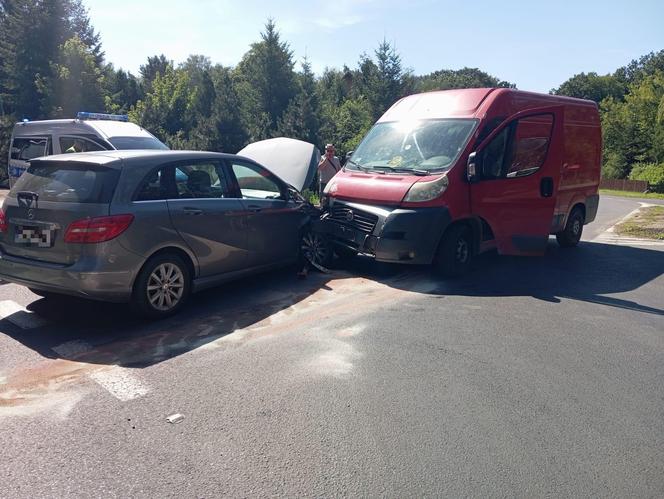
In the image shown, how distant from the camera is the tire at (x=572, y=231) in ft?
33.3

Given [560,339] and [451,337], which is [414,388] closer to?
[451,337]

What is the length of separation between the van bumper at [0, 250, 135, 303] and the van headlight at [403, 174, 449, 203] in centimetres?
355

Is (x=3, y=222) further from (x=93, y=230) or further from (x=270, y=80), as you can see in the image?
(x=270, y=80)

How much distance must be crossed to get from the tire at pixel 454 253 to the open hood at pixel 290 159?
4301 millimetres

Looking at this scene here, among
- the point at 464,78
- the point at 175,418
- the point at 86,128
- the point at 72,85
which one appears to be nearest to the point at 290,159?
the point at 86,128

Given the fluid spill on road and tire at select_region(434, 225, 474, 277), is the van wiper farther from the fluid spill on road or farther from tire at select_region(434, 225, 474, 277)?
the fluid spill on road

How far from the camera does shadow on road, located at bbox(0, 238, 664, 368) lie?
5.03 m

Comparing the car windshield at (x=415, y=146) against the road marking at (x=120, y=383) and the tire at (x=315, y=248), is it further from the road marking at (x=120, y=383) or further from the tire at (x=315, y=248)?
the road marking at (x=120, y=383)

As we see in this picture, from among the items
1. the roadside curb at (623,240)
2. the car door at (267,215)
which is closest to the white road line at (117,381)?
the car door at (267,215)

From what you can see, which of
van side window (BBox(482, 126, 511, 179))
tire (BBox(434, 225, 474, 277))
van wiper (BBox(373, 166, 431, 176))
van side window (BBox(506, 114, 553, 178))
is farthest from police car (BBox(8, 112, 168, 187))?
van side window (BBox(506, 114, 553, 178))

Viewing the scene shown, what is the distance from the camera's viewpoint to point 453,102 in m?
8.17

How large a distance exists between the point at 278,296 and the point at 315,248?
4.53 feet

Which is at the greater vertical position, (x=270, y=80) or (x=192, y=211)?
(x=270, y=80)

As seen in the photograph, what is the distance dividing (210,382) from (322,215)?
13.4ft
